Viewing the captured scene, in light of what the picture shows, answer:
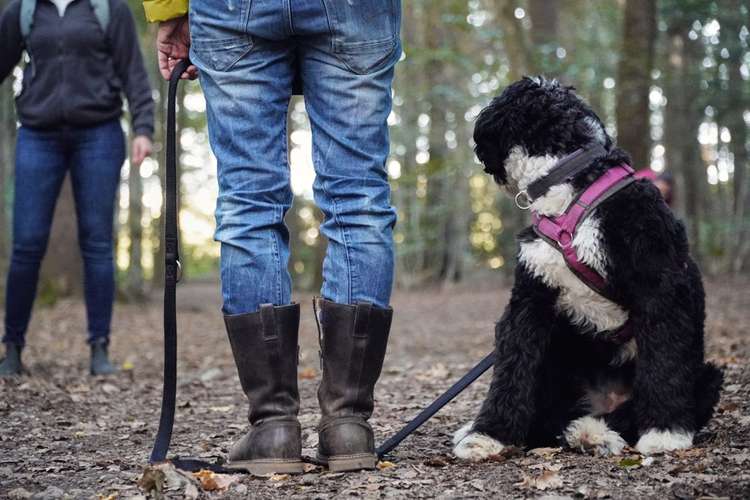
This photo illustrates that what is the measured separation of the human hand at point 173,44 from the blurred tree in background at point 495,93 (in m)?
6.20

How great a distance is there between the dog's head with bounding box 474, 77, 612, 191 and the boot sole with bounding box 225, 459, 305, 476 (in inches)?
50.1

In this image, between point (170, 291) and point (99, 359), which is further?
point (99, 359)

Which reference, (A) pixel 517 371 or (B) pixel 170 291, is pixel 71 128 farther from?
(A) pixel 517 371

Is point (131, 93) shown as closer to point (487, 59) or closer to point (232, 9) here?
point (232, 9)

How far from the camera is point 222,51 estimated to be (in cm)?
272

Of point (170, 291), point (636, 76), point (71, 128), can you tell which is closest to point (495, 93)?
point (636, 76)

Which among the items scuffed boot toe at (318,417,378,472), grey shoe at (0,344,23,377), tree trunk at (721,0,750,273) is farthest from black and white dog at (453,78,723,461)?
tree trunk at (721,0,750,273)

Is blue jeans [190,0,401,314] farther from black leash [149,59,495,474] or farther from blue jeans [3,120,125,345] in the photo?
blue jeans [3,120,125,345]

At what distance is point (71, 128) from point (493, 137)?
3.20 m

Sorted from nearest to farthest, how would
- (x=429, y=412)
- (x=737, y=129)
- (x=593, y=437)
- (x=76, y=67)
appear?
1. (x=593, y=437)
2. (x=429, y=412)
3. (x=76, y=67)
4. (x=737, y=129)

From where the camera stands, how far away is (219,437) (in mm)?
3596

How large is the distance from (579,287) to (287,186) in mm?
1026

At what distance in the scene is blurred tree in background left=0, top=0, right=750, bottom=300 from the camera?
1264 centimetres

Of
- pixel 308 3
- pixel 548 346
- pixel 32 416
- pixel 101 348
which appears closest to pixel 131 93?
pixel 101 348
